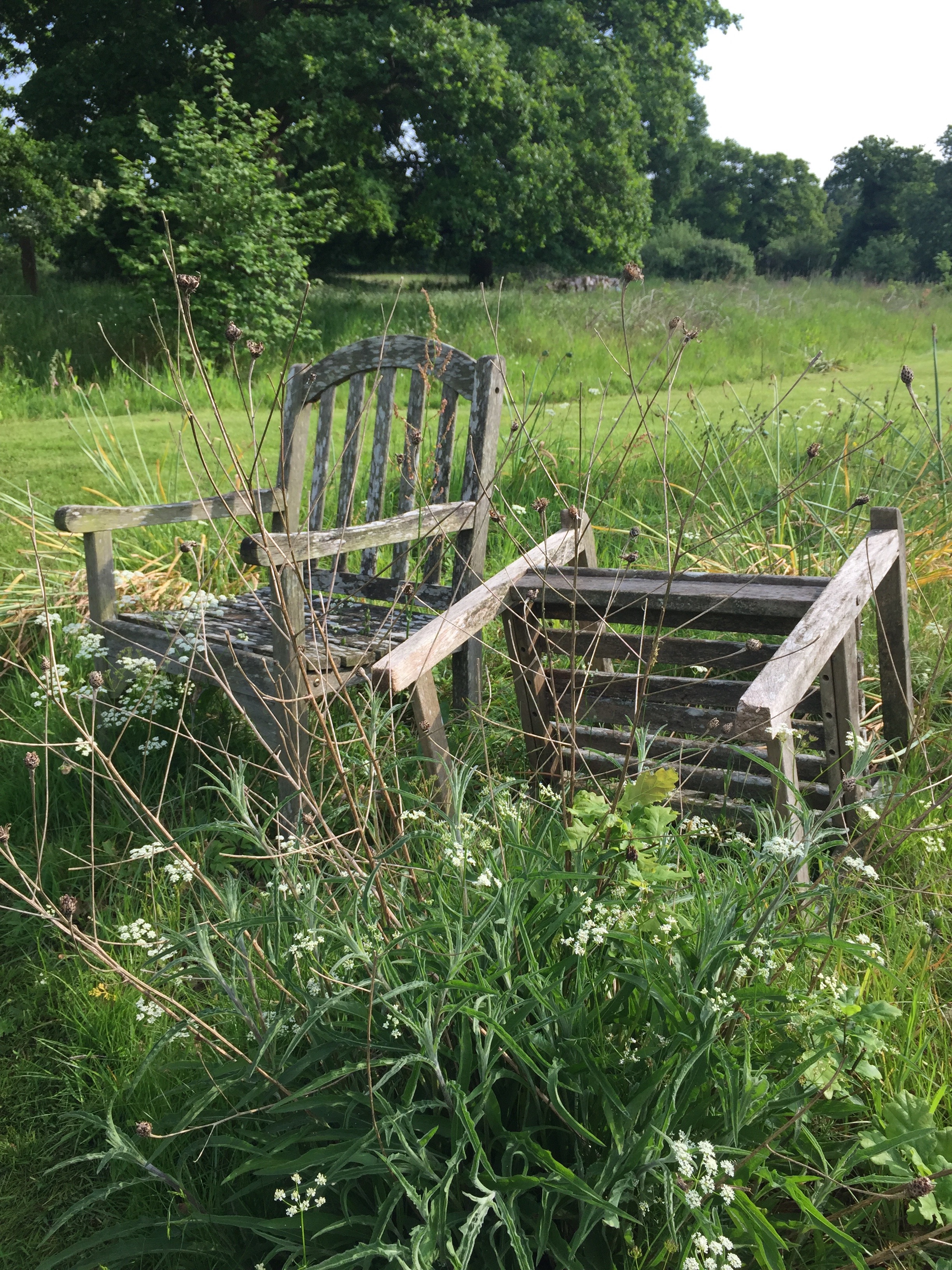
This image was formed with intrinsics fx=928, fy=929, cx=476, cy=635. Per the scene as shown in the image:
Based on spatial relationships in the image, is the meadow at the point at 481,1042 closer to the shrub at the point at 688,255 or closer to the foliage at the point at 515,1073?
the foliage at the point at 515,1073

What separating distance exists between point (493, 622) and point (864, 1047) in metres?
2.50

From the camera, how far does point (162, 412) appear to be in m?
7.49

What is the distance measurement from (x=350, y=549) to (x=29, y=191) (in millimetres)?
15557

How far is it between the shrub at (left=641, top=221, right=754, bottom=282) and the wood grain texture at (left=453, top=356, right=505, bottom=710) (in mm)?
33774

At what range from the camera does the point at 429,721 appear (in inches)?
89.4

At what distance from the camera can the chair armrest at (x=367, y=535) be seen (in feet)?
6.17

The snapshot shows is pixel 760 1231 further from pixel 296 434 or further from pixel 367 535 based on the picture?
pixel 296 434

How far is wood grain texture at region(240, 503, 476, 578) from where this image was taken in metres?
1.88

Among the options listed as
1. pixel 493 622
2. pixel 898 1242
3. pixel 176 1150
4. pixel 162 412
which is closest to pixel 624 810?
pixel 898 1242

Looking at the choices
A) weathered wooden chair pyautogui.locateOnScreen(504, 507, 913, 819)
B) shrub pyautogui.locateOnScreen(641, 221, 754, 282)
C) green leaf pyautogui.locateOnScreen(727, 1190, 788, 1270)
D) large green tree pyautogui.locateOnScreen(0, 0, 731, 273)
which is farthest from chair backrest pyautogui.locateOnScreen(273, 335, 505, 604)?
shrub pyautogui.locateOnScreen(641, 221, 754, 282)

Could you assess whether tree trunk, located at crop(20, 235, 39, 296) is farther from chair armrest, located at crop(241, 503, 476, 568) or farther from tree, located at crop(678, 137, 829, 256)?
tree, located at crop(678, 137, 829, 256)

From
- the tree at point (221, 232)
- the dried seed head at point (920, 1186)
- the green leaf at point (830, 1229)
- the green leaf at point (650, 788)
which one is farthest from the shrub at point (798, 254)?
the dried seed head at point (920, 1186)

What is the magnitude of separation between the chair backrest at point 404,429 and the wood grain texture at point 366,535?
0.27 feet

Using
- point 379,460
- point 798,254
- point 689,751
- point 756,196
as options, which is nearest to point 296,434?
point 379,460
